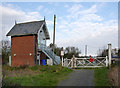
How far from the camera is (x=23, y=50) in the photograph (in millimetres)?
18391

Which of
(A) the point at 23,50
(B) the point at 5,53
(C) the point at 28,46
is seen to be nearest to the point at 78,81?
(C) the point at 28,46

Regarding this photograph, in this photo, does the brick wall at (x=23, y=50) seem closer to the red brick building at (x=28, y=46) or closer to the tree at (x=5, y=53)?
the red brick building at (x=28, y=46)

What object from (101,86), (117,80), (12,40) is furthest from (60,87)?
(12,40)

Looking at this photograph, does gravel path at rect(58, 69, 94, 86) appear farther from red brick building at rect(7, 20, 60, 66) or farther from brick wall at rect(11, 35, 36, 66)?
brick wall at rect(11, 35, 36, 66)

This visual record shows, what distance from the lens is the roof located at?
18.5 meters

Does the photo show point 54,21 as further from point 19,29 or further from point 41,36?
point 19,29

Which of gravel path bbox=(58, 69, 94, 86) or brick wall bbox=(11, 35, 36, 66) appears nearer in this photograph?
gravel path bbox=(58, 69, 94, 86)

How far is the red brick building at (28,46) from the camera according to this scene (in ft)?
59.0

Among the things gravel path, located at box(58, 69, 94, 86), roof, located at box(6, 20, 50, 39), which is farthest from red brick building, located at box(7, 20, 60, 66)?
gravel path, located at box(58, 69, 94, 86)

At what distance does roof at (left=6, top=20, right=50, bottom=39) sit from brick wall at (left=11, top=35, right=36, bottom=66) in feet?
2.19

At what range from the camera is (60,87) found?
6.17 meters

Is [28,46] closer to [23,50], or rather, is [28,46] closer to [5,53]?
[23,50]

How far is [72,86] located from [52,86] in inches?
36.1

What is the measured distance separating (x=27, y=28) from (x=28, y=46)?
114 inches
